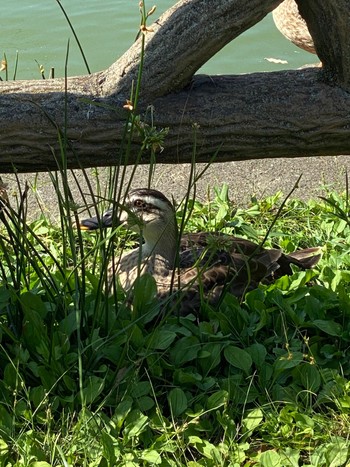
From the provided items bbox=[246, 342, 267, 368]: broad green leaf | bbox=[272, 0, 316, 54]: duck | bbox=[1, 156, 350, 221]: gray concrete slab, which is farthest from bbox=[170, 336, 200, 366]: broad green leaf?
bbox=[272, 0, 316, 54]: duck

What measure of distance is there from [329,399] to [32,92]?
202 cm

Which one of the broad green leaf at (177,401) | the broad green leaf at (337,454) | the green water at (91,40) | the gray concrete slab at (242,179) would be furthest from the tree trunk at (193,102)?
the green water at (91,40)

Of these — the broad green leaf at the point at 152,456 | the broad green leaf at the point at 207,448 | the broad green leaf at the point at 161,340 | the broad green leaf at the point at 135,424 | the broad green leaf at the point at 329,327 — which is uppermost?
the broad green leaf at the point at 161,340

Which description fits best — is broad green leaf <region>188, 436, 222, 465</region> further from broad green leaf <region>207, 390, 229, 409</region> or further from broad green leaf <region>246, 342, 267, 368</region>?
broad green leaf <region>246, 342, 267, 368</region>

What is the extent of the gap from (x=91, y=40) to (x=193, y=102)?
6.77 m

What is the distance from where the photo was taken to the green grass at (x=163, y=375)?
142 inches

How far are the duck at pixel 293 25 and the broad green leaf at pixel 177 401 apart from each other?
4317 mm

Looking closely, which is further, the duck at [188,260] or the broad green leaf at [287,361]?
the duck at [188,260]

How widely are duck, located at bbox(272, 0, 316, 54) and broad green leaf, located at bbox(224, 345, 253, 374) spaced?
399 centimetres

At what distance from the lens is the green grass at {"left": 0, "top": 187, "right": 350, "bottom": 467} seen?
3609mm

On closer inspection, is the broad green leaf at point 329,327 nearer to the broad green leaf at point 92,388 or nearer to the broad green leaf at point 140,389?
the broad green leaf at point 140,389

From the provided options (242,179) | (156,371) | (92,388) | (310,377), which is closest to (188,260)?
(156,371)

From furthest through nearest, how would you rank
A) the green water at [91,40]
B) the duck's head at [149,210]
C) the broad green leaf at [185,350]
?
the green water at [91,40] < the duck's head at [149,210] < the broad green leaf at [185,350]

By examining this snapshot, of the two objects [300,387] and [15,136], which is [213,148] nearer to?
[15,136]
